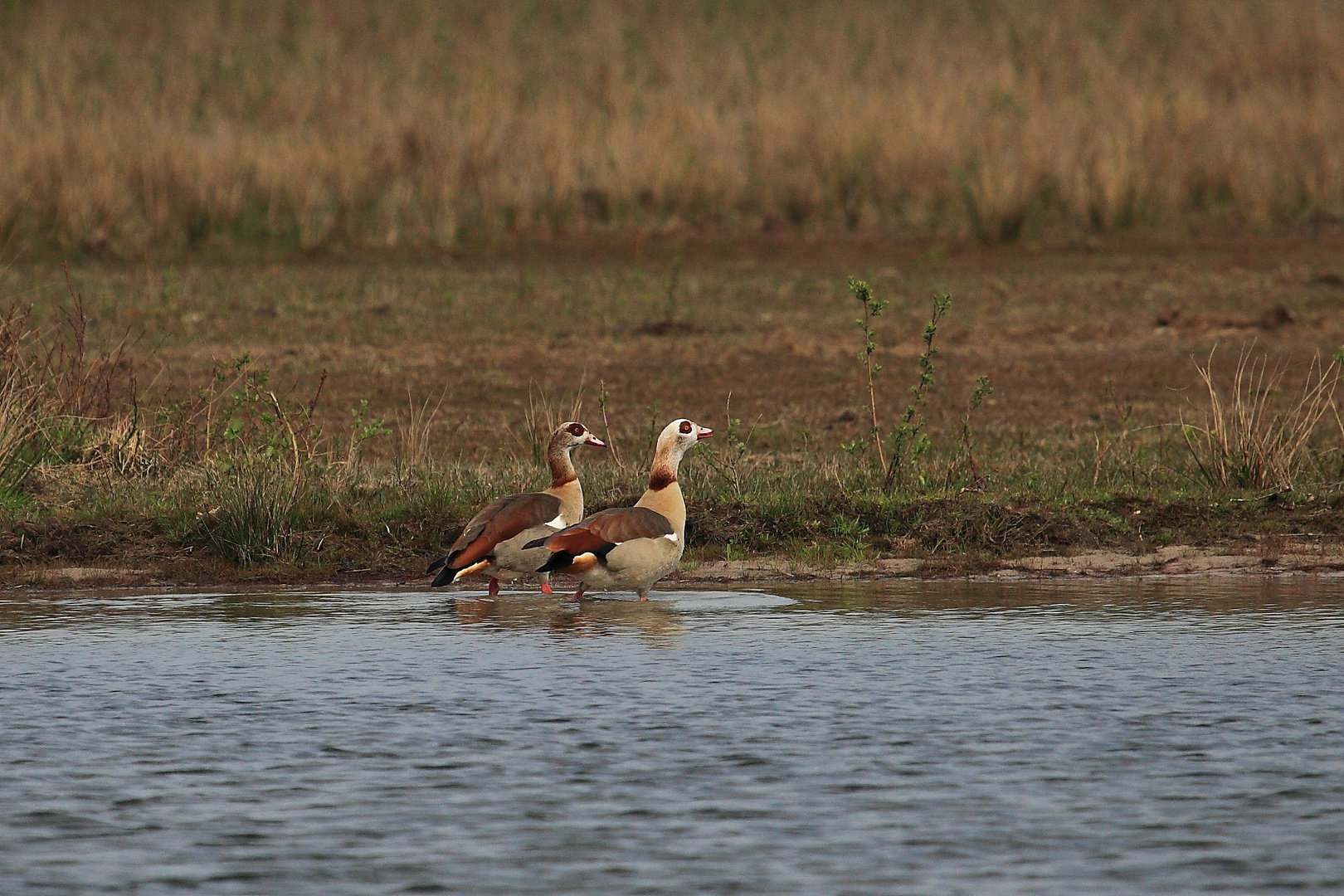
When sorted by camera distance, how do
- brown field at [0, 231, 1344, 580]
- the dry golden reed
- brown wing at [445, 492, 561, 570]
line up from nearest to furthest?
brown wing at [445, 492, 561, 570] < brown field at [0, 231, 1344, 580] < the dry golden reed

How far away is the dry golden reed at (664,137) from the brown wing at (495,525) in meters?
12.8

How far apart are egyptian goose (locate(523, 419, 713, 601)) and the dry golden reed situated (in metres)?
13.1

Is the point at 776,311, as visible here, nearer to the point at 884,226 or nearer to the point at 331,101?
the point at 884,226

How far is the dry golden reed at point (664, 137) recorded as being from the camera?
2514cm

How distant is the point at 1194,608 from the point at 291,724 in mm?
4144

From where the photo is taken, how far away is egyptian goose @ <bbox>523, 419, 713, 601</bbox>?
934 cm

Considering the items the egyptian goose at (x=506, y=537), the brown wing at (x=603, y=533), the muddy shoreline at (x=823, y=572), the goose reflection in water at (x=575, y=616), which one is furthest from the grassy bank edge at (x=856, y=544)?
the brown wing at (x=603, y=533)

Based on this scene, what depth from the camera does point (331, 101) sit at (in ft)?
99.1

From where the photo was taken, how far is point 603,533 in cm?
935

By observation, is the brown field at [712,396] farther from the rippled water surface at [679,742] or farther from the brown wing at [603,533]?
the brown wing at [603,533]

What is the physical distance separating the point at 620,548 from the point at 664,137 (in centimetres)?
1864

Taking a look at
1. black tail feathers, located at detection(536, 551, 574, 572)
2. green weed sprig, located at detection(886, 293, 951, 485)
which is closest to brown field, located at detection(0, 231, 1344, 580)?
green weed sprig, located at detection(886, 293, 951, 485)

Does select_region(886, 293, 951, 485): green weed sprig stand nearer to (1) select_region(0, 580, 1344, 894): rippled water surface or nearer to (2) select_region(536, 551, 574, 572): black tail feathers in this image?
(1) select_region(0, 580, 1344, 894): rippled water surface

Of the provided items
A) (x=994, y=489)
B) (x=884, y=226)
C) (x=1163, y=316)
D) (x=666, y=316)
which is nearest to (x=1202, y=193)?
(x=884, y=226)
